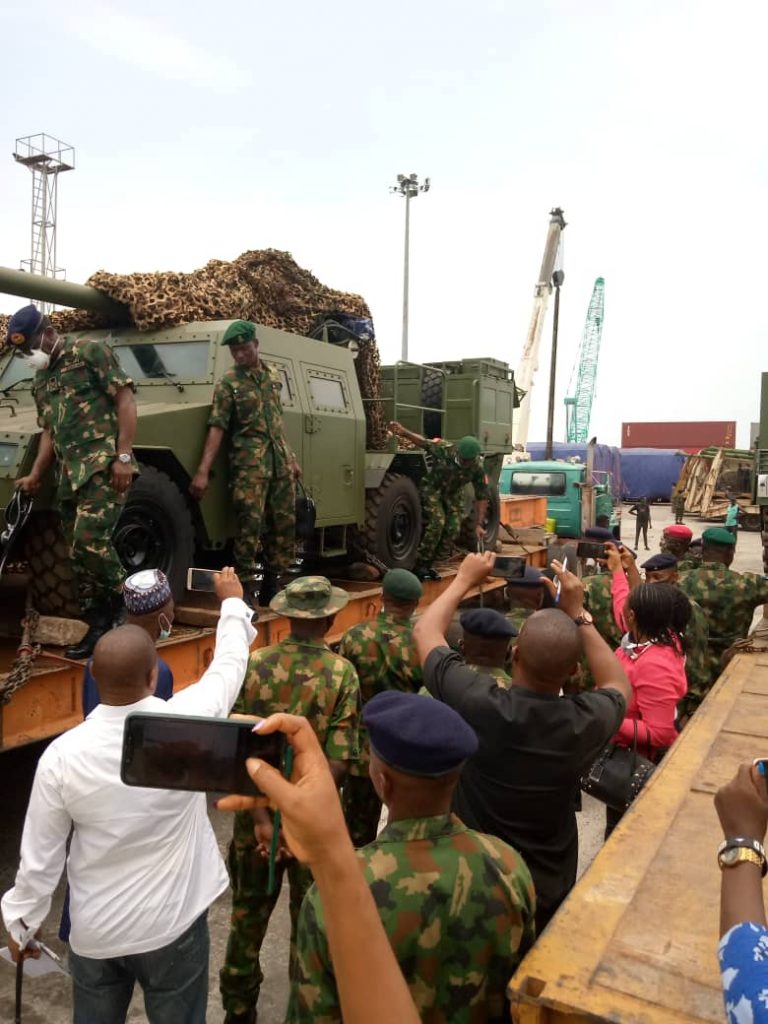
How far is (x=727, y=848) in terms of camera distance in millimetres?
1276

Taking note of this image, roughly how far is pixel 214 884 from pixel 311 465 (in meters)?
4.26

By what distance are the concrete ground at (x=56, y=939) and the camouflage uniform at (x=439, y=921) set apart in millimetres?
1818

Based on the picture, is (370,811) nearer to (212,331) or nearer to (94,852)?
(94,852)

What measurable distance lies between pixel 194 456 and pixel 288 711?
101 inches

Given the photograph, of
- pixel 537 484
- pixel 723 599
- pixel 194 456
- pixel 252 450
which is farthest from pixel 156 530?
pixel 537 484

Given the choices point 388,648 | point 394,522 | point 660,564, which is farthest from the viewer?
point 394,522

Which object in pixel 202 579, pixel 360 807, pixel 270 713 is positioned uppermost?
pixel 202 579

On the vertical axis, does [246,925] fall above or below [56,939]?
above

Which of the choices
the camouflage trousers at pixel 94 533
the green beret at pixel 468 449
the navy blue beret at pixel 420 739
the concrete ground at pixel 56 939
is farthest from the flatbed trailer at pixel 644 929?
the green beret at pixel 468 449

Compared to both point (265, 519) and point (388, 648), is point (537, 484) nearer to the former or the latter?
point (265, 519)

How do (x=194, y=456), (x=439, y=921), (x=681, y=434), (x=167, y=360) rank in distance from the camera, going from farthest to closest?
(x=681, y=434)
(x=167, y=360)
(x=194, y=456)
(x=439, y=921)

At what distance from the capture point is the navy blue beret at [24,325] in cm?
393

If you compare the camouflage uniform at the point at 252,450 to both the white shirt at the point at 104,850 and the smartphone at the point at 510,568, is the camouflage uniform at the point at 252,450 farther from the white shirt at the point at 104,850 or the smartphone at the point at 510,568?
the white shirt at the point at 104,850

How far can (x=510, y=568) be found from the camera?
344 centimetres
